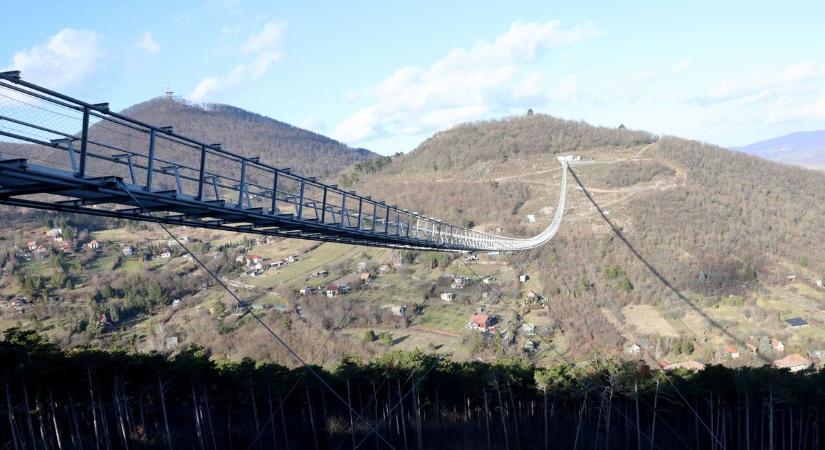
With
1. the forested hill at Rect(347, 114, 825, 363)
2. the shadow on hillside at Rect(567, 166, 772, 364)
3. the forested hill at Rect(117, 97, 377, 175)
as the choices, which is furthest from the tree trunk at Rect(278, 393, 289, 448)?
the forested hill at Rect(117, 97, 377, 175)

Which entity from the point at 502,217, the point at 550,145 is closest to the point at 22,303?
the point at 502,217

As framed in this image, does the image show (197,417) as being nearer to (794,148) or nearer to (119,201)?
(119,201)

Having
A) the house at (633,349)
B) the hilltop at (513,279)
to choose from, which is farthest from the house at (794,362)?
the house at (633,349)

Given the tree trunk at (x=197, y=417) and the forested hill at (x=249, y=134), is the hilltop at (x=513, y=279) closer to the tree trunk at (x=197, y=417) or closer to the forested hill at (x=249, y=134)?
the tree trunk at (x=197, y=417)

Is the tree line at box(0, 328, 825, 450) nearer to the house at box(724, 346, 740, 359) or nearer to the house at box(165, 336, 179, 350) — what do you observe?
the house at box(724, 346, 740, 359)

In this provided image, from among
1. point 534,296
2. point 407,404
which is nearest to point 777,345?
point 534,296
